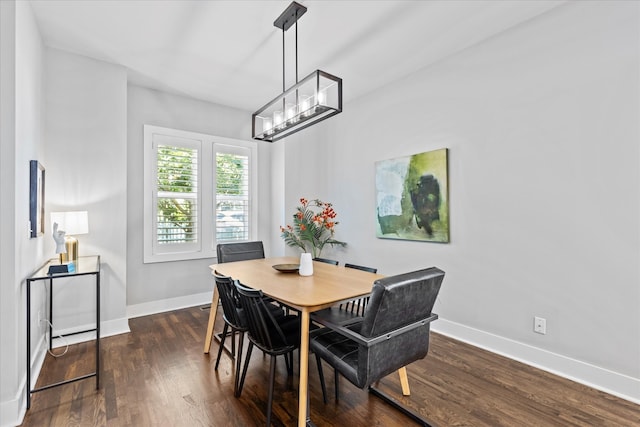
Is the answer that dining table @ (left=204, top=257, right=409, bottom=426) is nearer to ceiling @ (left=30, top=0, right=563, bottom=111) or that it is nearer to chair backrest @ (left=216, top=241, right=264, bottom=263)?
chair backrest @ (left=216, top=241, right=264, bottom=263)

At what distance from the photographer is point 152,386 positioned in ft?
7.50

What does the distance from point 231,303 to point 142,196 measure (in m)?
2.53

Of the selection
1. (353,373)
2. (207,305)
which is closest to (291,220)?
(207,305)

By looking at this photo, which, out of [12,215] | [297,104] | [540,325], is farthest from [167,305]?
[540,325]

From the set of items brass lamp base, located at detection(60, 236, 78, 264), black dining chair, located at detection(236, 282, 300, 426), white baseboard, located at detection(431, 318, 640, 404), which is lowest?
white baseboard, located at detection(431, 318, 640, 404)

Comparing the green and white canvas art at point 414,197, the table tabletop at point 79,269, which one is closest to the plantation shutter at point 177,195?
the table tabletop at point 79,269

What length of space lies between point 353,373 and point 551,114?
2.56 meters

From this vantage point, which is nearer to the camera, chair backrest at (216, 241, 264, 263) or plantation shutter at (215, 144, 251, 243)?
chair backrest at (216, 241, 264, 263)

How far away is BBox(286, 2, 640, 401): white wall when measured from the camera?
2188mm

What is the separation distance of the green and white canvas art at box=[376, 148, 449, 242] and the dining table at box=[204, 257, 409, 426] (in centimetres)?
109

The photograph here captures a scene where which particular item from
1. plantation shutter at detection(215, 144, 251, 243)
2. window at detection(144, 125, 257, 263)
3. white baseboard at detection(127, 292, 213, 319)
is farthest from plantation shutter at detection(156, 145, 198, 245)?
white baseboard at detection(127, 292, 213, 319)

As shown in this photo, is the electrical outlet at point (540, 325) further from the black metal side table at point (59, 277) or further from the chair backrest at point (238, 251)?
the black metal side table at point (59, 277)

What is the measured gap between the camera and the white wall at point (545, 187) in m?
2.19

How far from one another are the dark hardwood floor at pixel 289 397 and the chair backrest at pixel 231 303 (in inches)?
17.9
